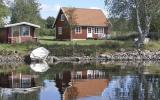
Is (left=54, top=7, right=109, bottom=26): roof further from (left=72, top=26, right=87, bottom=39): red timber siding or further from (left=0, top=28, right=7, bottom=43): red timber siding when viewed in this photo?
(left=0, top=28, right=7, bottom=43): red timber siding

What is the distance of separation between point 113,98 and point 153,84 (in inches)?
249

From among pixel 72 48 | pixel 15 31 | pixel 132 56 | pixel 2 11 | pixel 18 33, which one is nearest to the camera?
pixel 132 56

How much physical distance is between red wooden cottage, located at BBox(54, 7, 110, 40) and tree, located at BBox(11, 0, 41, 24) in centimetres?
1538

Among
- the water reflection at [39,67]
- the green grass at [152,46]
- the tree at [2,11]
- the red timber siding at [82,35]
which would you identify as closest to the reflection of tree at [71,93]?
the water reflection at [39,67]

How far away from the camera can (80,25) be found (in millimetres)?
78438

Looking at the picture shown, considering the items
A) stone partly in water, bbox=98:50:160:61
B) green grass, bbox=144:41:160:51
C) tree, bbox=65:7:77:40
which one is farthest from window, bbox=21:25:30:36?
green grass, bbox=144:41:160:51

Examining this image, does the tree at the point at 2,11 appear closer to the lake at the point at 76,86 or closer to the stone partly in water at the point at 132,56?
the stone partly in water at the point at 132,56

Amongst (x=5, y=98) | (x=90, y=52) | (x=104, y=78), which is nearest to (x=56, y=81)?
(x=104, y=78)

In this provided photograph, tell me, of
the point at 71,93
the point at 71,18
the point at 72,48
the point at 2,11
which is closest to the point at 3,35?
the point at 2,11

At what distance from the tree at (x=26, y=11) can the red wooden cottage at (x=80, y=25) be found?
1538 centimetres

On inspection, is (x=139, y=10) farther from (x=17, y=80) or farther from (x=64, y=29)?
(x=17, y=80)

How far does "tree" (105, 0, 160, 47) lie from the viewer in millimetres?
58906

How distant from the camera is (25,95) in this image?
23703mm

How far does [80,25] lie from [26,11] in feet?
75.9
